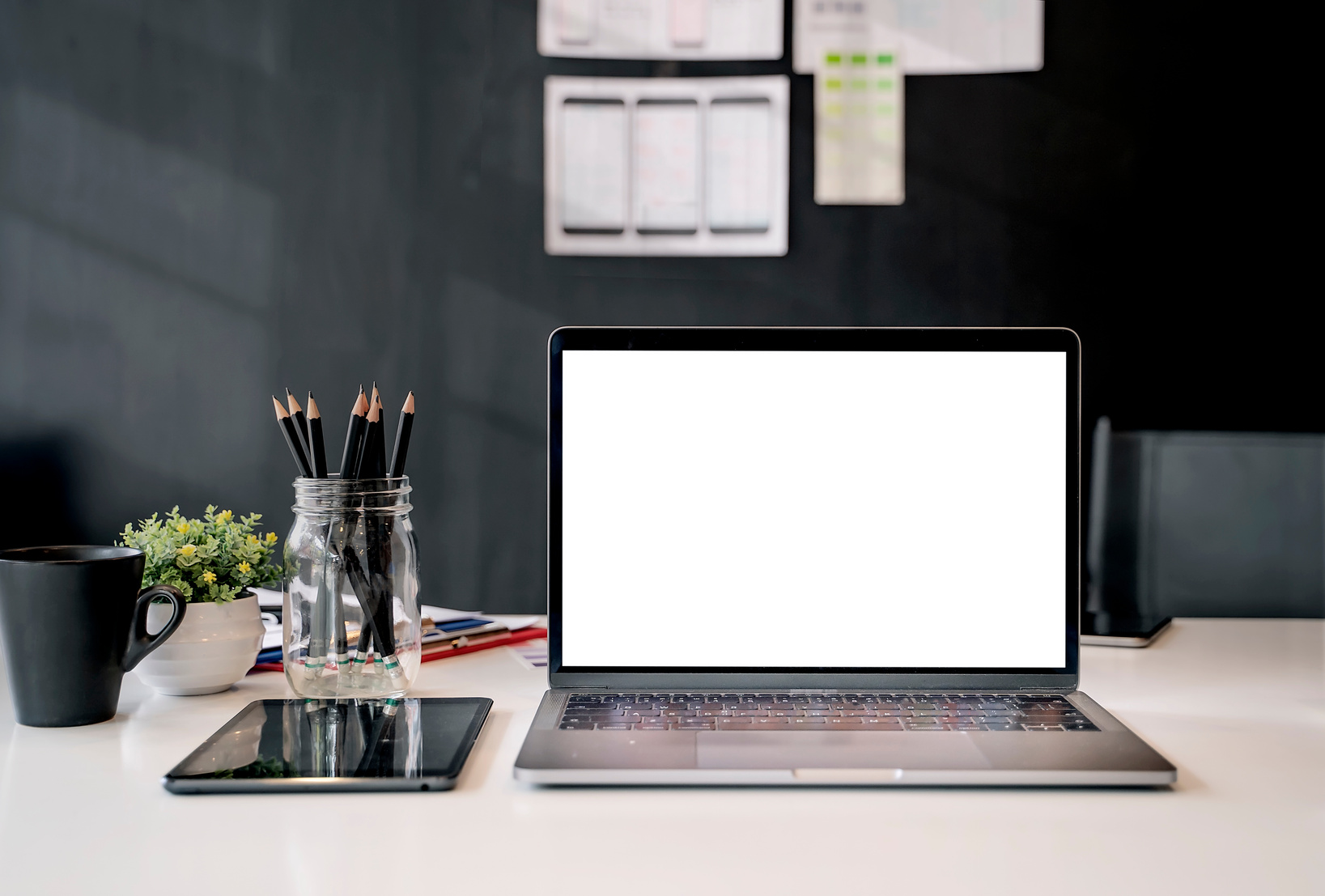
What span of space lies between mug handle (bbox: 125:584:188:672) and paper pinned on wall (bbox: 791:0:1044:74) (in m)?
1.18

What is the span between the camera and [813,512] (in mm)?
781

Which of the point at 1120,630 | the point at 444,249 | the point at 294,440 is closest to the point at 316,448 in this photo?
the point at 294,440

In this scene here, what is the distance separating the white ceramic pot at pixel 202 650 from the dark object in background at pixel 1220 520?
1.22m

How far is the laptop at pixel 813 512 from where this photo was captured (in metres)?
0.76

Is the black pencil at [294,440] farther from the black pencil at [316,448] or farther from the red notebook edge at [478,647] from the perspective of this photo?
the red notebook edge at [478,647]

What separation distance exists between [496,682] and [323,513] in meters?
0.24

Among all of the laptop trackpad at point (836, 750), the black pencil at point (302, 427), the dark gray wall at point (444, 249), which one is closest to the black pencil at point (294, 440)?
the black pencil at point (302, 427)

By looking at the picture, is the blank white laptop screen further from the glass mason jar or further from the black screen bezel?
the glass mason jar

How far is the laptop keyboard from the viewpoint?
67 centimetres

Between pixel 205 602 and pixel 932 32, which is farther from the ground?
pixel 932 32

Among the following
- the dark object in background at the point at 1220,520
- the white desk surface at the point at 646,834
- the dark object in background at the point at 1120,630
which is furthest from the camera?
the dark object in background at the point at 1220,520

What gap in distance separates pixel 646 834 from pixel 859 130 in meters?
1.21

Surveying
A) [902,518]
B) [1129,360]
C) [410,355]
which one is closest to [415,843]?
[902,518]

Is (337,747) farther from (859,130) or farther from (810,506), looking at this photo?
(859,130)
